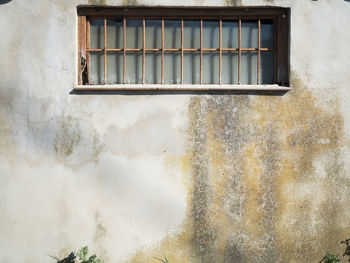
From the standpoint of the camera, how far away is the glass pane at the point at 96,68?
3369 mm

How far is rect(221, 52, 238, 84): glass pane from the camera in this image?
3363mm

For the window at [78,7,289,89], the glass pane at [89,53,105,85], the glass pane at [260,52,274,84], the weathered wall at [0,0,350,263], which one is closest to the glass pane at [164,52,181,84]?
the window at [78,7,289,89]

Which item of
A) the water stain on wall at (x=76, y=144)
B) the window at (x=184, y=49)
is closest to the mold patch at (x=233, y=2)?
the window at (x=184, y=49)

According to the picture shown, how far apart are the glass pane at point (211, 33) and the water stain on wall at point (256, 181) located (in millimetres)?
645

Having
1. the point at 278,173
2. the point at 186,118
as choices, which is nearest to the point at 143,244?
the point at 186,118

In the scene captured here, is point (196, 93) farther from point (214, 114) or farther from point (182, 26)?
point (182, 26)

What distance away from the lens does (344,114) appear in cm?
327

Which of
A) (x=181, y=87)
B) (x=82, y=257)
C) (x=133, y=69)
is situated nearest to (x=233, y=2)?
(x=181, y=87)

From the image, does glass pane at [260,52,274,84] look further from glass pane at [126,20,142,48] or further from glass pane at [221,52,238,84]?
glass pane at [126,20,142,48]

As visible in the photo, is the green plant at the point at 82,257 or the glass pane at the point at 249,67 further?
the glass pane at the point at 249,67

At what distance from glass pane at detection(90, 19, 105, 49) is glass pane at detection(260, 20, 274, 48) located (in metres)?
1.82

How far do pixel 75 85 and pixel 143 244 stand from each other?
189 cm

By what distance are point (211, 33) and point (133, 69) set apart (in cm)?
98

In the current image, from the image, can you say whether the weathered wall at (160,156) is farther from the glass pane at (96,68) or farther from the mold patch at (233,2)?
the glass pane at (96,68)
